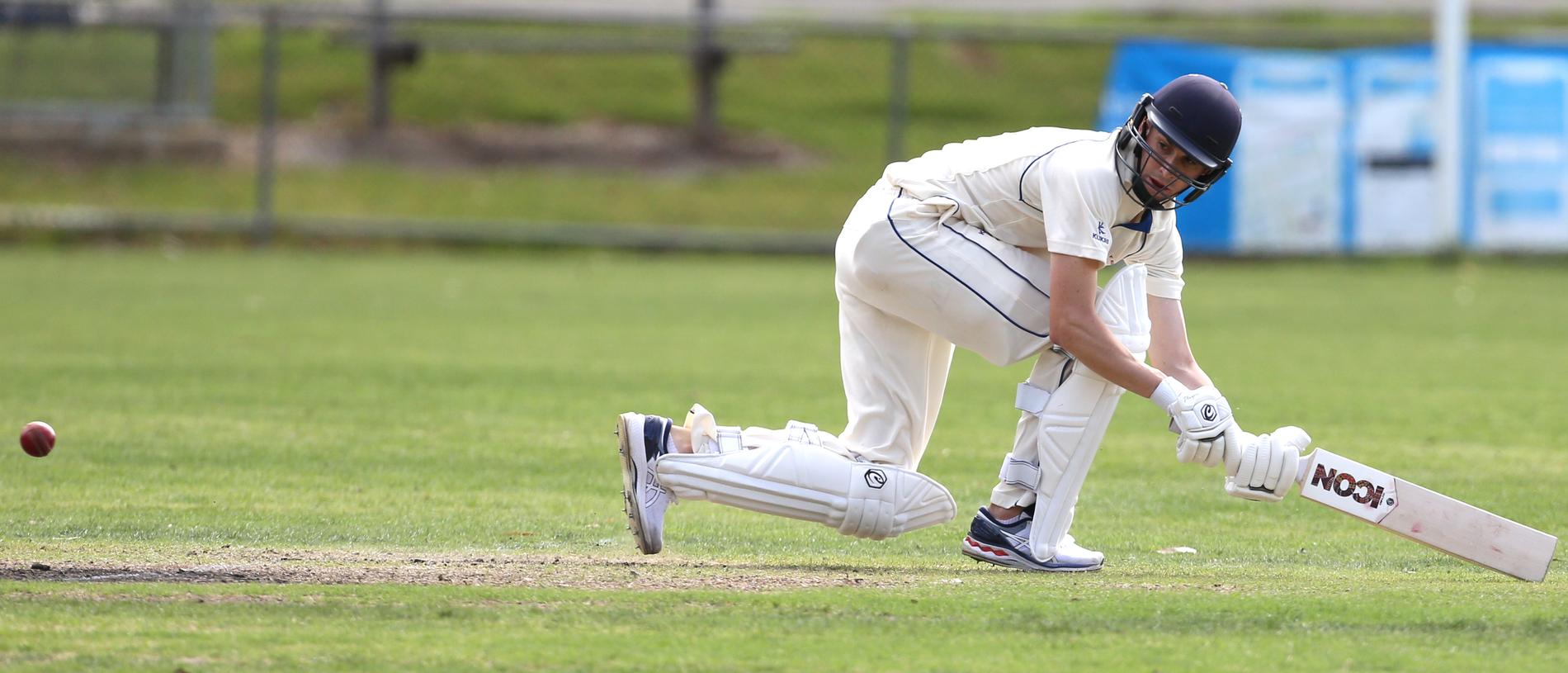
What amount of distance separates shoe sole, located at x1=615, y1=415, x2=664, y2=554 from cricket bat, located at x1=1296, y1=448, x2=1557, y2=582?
1.75 metres

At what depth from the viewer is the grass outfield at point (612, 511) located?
3770 mm

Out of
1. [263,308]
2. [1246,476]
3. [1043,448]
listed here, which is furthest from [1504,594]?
[263,308]

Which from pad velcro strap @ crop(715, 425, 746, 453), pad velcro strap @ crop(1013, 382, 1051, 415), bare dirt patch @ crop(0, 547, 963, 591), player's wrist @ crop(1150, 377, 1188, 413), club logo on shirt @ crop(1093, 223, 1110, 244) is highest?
club logo on shirt @ crop(1093, 223, 1110, 244)

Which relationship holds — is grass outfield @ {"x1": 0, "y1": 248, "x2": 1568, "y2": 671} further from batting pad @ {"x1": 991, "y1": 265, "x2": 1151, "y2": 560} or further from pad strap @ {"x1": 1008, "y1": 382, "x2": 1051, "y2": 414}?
pad strap @ {"x1": 1008, "y1": 382, "x2": 1051, "y2": 414}

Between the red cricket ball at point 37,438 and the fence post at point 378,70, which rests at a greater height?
the fence post at point 378,70

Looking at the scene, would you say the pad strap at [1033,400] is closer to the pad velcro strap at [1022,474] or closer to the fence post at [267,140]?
the pad velcro strap at [1022,474]

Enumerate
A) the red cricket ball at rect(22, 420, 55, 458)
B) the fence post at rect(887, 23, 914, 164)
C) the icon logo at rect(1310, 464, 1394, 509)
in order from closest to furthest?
the icon logo at rect(1310, 464, 1394, 509) → the red cricket ball at rect(22, 420, 55, 458) → the fence post at rect(887, 23, 914, 164)

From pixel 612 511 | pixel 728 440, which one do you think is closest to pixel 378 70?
pixel 612 511

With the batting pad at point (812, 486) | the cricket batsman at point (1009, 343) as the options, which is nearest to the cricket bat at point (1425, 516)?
the cricket batsman at point (1009, 343)

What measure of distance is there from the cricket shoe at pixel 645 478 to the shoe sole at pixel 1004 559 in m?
0.84

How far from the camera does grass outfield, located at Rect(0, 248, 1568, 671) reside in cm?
377

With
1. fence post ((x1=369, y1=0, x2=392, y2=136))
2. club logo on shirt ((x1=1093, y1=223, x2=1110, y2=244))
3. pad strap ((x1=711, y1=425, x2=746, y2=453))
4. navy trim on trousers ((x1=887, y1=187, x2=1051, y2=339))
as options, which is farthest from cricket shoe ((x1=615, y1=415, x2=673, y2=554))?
fence post ((x1=369, y1=0, x2=392, y2=136))

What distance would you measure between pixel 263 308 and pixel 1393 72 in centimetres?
1128

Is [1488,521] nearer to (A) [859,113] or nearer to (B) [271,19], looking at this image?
(B) [271,19]
